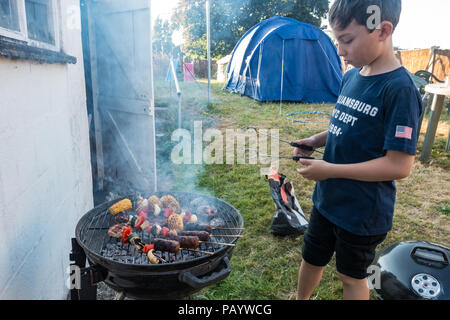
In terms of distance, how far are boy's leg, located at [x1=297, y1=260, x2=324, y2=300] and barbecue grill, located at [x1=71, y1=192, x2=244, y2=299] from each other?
0.55m

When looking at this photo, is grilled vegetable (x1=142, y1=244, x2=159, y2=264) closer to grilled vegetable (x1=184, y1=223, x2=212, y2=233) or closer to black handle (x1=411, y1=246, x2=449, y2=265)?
grilled vegetable (x1=184, y1=223, x2=212, y2=233)

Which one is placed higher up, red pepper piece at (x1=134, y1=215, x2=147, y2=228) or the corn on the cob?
the corn on the cob

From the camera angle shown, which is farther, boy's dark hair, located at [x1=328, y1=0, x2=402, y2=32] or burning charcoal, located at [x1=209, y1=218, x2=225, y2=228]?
burning charcoal, located at [x1=209, y1=218, x2=225, y2=228]

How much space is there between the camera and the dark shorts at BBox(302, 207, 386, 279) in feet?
5.65

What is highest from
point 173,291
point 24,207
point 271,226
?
point 24,207

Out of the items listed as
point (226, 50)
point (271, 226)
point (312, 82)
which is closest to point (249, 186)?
point (271, 226)

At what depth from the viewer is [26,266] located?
1690 mm

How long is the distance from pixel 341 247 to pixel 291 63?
31.3ft

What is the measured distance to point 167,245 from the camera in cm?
183

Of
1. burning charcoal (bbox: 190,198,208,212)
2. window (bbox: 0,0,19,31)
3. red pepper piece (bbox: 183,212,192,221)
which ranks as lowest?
red pepper piece (bbox: 183,212,192,221)

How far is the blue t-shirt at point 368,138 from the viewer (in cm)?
149

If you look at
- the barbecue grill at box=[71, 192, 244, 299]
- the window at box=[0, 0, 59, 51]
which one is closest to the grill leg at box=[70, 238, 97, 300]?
the barbecue grill at box=[71, 192, 244, 299]

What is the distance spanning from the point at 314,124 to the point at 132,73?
17.9 feet
